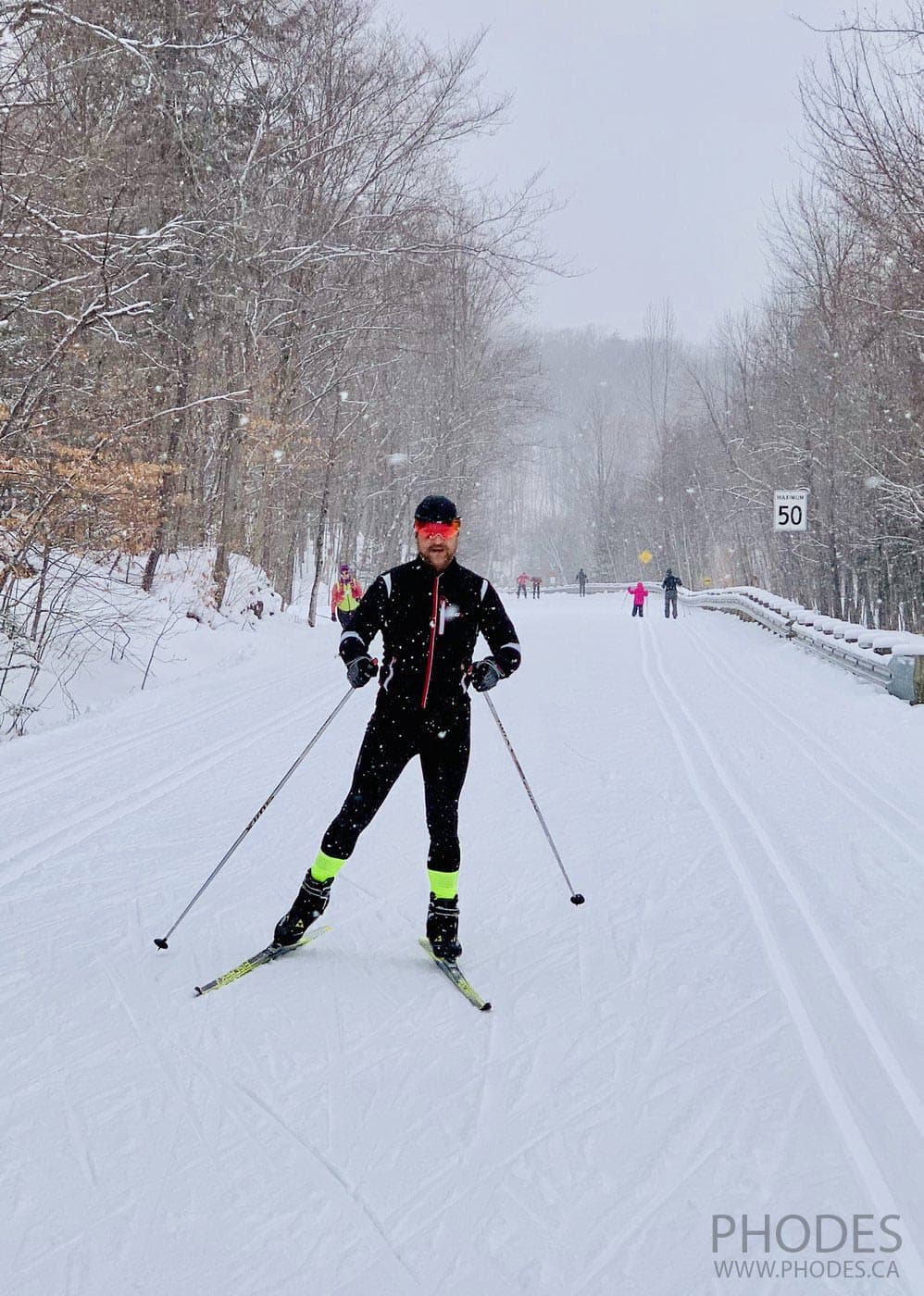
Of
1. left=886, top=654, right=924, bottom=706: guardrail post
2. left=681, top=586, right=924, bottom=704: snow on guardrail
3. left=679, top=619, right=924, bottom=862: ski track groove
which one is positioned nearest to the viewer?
left=679, top=619, right=924, bottom=862: ski track groove

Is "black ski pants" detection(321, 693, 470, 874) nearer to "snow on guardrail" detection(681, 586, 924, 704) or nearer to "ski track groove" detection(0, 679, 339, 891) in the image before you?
"ski track groove" detection(0, 679, 339, 891)

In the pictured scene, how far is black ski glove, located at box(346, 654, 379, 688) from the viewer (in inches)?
156

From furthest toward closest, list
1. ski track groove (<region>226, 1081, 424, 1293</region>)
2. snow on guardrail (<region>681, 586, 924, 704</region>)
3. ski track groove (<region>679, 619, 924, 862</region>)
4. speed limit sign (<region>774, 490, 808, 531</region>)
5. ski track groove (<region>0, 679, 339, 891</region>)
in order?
speed limit sign (<region>774, 490, 808, 531</region>), snow on guardrail (<region>681, 586, 924, 704</region>), ski track groove (<region>679, 619, 924, 862</region>), ski track groove (<region>0, 679, 339, 891</region>), ski track groove (<region>226, 1081, 424, 1293</region>)

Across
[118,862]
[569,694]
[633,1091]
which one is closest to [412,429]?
[569,694]

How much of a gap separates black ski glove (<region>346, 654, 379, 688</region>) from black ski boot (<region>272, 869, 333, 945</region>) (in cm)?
91

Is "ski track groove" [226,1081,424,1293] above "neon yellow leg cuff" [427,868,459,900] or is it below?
below

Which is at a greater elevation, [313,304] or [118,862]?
[313,304]

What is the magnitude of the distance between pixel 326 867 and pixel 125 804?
3.11 m

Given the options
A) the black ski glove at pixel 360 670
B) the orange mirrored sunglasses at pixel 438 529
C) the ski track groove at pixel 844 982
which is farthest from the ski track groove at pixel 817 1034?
the orange mirrored sunglasses at pixel 438 529

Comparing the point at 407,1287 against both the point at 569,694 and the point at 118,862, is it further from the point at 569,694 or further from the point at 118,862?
the point at 569,694

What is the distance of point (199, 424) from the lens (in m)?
19.0

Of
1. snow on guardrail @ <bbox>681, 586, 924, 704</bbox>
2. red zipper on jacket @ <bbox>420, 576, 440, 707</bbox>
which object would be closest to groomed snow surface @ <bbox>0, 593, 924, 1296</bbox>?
red zipper on jacket @ <bbox>420, 576, 440, 707</bbox>

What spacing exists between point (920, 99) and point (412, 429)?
24.6 metres

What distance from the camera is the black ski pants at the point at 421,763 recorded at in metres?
3.92
